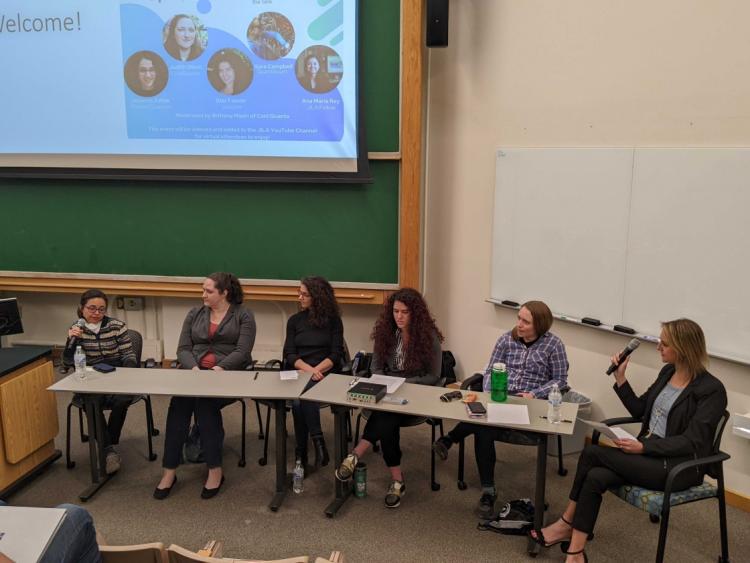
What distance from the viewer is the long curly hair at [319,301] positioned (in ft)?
13.5

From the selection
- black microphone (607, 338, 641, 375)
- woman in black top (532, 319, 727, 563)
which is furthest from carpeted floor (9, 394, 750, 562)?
black microphone (607, 338, 641, 375)

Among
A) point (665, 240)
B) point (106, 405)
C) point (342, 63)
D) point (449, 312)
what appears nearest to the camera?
point (665, 240)

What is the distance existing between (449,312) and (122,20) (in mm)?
3429

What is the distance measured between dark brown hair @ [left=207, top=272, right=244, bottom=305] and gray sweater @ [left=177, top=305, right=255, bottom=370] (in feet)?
0.17

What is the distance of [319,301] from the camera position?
413 centimetres

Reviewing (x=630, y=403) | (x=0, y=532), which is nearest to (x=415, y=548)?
(x=630, y=403)

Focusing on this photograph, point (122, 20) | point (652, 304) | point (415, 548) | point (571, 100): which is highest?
point (122, 20)

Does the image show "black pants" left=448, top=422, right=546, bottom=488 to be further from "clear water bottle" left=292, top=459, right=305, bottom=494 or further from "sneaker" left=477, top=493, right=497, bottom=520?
"clear water bottle" left=292, top=459, right=305, bottom=494

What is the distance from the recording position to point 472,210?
4.90 m

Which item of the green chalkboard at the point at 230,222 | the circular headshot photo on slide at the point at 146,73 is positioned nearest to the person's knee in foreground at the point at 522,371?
the green chalkboard at the point at 230,222

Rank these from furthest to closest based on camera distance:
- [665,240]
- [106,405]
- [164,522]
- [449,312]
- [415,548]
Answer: [449,312] < [106,405] < [665,240] < [164,522] < [415,548]

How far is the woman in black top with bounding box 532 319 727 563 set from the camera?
2910 mm

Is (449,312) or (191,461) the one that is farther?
(449,312)

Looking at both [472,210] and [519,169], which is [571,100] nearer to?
[519,169]
